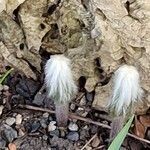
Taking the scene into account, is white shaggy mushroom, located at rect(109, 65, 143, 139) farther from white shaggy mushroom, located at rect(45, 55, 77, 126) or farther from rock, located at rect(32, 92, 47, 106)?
rock, located at rect(32, 92, 47, 106)

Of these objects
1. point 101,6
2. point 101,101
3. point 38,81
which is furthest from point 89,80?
point 101,6

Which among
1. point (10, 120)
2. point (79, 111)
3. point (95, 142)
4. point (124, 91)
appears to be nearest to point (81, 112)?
point (79, 111)

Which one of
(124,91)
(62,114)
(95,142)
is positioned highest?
(124,91)

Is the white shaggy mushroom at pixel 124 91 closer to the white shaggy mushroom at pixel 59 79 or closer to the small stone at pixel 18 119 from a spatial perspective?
the white shaggy mushroom at pixel 59 79

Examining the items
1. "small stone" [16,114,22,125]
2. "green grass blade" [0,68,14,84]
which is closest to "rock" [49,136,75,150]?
"small stone" [16,114,22,125]

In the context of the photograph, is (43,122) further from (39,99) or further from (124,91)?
(124,91)

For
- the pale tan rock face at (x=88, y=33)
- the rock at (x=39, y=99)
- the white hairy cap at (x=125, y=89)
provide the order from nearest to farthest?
the white hairy cap at (x=125, y=89) → the pale tan rock face at (x=88, y=33) → the rock at (x=39, y=99)

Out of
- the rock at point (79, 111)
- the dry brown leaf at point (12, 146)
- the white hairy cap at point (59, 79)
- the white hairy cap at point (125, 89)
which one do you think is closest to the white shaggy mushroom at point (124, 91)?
the white hairy cap at point (125, 89)
